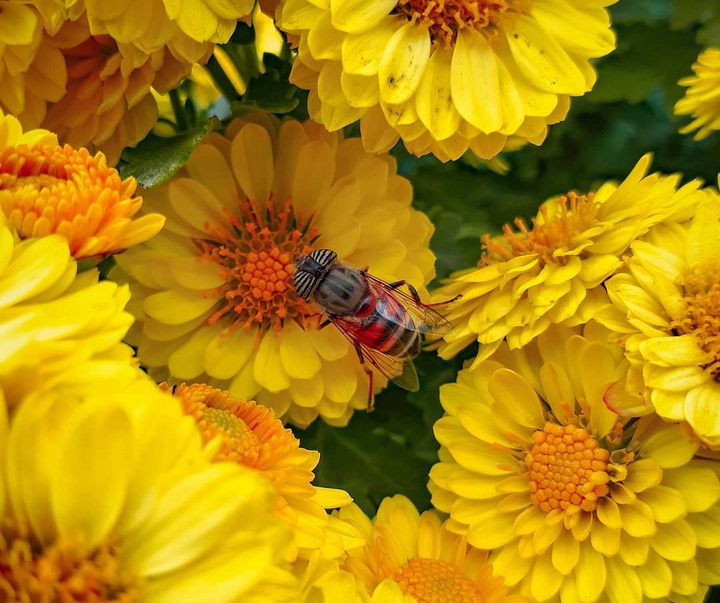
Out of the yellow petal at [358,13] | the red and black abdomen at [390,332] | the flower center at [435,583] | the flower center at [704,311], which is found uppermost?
the yellow petal at [358,13]

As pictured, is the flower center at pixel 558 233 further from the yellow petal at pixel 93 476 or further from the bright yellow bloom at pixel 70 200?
the yellow petal at pixel 93 476

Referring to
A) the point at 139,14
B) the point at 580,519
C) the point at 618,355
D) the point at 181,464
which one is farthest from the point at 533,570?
the point at 139,14

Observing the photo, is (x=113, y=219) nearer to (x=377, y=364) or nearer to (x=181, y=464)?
(x=181, y=464)

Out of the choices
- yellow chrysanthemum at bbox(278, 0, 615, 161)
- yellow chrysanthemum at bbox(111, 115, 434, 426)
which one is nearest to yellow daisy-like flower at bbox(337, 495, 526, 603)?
yellow chrysanthemum at bbox(111, 115, 434, 426)

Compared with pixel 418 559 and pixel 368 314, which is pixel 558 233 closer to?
pixel 368 314

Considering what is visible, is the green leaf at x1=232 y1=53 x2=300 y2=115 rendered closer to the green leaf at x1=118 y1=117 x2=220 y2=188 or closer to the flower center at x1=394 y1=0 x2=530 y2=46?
the green leaf at x1=118 y1=117 x2=220 y2=188

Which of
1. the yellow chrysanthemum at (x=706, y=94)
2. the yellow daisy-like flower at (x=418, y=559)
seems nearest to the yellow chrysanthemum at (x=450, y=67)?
the yellow chrysanthemum at (x=706, y=94)

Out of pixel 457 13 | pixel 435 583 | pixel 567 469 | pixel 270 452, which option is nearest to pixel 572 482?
pixel 567 469
